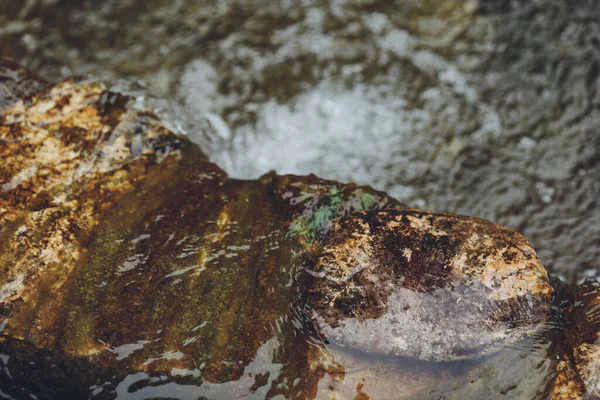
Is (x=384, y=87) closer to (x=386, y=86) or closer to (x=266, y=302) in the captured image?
(x=386, y=86)

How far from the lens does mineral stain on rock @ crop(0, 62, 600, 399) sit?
2164mm

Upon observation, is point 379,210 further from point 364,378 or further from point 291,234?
point 364,378

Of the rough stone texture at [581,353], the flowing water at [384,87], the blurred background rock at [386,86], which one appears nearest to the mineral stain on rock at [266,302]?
the rough stone texture at [581,353]

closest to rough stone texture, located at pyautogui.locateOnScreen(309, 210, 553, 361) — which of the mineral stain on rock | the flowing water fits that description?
the mineral stain on rock

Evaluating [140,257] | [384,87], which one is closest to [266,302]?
[140,257]

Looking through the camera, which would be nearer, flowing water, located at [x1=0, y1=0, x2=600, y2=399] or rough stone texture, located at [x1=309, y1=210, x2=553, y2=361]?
rough stone texture, located at [x1=309, y1=210, x2=553, y2=361]

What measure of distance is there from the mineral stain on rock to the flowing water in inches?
36.1

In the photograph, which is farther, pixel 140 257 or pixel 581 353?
pixel 140 257

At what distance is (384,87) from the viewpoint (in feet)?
14.8

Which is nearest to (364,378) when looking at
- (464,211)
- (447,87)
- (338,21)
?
(464,211)

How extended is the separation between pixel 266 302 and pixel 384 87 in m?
2.74

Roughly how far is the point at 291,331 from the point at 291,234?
20.1 inches

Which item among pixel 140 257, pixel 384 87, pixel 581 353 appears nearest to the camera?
pixel 581 353

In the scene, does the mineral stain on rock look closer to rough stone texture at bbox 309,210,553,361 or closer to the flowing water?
rough stone texture at bbox 309,210,553,361
